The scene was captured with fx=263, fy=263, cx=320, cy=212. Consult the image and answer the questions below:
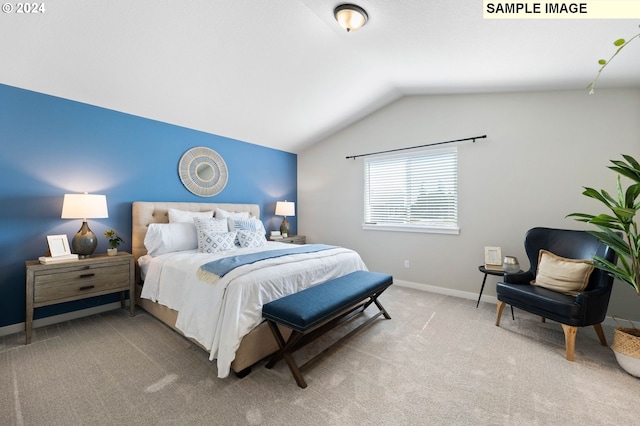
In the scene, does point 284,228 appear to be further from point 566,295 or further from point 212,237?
point 566,295

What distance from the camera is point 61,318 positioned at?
276 cm

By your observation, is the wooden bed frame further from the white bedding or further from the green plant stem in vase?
the green plant stem in vase

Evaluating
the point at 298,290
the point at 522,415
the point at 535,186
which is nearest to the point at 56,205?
the point at 298,290

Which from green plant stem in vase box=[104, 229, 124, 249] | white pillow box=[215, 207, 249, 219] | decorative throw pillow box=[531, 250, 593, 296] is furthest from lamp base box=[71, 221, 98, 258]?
decorative throw pillow box=[531, 250, 593, 296]

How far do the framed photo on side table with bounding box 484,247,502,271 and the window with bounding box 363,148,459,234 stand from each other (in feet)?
1.61

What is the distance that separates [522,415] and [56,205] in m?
4.32

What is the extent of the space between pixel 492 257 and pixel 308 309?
2.55 meters

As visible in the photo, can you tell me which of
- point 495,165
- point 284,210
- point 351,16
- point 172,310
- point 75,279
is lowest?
point 172,310

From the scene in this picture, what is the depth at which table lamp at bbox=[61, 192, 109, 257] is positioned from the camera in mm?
2551

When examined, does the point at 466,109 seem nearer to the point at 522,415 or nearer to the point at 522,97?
the point at 522,97

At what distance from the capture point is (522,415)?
1538 millimetres

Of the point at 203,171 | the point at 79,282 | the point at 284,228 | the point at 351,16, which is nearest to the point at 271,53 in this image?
the point at 351,16

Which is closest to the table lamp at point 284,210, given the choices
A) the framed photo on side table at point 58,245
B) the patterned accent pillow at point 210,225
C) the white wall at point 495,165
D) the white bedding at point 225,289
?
the white wall at point 495,165

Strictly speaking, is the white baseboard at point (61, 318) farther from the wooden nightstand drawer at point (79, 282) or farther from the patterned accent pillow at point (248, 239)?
the patterned accent pillow at point (248, 239)
